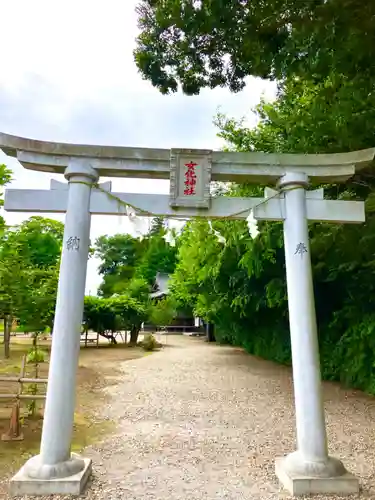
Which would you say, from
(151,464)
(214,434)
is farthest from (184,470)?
(214,434)

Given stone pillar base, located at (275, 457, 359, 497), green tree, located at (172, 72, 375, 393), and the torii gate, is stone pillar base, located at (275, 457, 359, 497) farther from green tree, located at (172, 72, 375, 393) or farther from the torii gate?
green tree, located at (172, 72, 375, 393)

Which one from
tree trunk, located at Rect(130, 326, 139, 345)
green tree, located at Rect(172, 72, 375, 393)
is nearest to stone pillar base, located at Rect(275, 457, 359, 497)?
green tree, located at Rect(172, 72, 375, 393)

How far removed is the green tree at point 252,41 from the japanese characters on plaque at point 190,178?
201 centimetres

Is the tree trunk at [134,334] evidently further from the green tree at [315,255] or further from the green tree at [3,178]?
the green tree at [3,178]

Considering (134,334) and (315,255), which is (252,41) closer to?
(315,255)

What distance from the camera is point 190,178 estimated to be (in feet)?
13.4

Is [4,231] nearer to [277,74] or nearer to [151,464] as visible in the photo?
[151,464]

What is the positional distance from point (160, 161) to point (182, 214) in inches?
24.1

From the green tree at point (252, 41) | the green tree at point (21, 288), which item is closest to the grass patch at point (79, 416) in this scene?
the green tree at point (21, 288)

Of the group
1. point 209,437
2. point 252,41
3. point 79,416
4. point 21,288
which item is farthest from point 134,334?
point 252,41

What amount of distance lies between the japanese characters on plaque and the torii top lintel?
2.0 inches

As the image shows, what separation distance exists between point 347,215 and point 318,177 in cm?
52

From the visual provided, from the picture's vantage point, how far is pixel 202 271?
12.4m

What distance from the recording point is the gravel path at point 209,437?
12.2 feet
